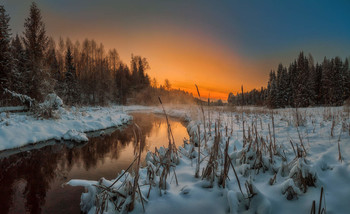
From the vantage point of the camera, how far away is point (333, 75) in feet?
80.3

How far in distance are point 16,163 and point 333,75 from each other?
37.4m

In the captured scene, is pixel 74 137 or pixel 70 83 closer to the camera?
pixel 74 137

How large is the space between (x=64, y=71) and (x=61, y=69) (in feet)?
20.3

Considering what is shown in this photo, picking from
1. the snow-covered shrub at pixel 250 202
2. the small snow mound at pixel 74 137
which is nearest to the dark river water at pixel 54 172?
the small snow mound at pixel 74 137

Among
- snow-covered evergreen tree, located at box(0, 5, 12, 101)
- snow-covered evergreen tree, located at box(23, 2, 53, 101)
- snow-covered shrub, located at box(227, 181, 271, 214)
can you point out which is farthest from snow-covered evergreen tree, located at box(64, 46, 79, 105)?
snow-covered shrub, located at box(227, 181, 271, 214)

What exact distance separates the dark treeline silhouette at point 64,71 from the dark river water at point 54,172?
965 cm

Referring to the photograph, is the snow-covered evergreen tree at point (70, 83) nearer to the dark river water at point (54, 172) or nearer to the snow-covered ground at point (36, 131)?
the snow-covered ground at point (36, 131)

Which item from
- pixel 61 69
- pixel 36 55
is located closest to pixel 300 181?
pixel 36 55

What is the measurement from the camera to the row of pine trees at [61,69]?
13172 millimetres

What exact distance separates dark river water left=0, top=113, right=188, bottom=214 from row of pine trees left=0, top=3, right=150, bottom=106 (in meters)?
10.2

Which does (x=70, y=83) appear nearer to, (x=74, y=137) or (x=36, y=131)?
(x=36, y=131)

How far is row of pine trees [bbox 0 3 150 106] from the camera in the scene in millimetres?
13172

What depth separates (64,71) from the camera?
89.8ft

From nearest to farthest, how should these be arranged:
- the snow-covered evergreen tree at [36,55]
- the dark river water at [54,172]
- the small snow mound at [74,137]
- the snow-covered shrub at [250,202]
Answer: the snow-covered shrub at [250,202], the dark river water at [54,172], the small snow mound at [74,137], the snow-covered evergreen tree at [36,55]
